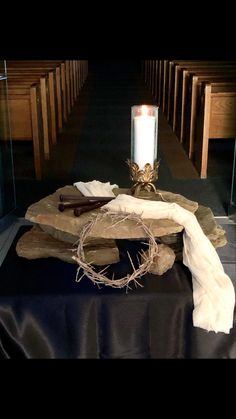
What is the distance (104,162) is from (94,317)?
9.46 ft

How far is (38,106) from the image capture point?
4.16 m

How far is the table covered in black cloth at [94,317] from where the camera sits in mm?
1537

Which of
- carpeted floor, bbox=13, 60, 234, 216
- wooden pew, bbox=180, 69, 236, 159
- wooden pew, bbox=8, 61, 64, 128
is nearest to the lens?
carpeted floor, bbox=13, 60, 234, 216

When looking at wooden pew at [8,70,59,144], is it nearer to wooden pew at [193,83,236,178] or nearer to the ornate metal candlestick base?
wooden pew at [193,83,236,178]

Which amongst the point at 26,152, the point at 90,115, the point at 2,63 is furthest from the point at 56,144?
the point at 2,63

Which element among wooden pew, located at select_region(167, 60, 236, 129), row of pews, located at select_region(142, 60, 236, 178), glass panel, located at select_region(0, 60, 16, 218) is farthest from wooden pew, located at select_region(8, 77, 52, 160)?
wooden pew, located at select_region(167, 60, 236, 129)

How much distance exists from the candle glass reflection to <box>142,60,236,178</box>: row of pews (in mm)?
2274

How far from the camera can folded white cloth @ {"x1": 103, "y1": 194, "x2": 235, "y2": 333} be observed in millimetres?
1535

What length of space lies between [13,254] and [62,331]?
295mm

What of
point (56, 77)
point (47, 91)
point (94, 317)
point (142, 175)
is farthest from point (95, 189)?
point (56, 77)

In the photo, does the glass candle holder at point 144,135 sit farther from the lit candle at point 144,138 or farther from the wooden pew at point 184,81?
the wooden pew at point 184,81

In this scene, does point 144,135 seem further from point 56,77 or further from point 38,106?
point 56,77

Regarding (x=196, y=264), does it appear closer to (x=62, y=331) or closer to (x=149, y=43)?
(x=62, y=331)

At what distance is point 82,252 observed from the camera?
1559 mm
